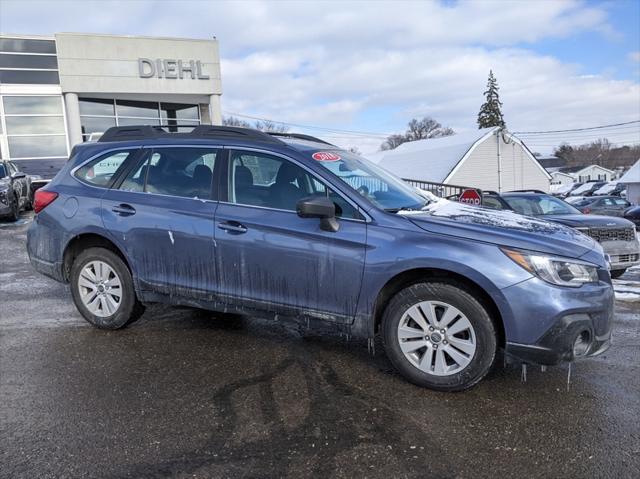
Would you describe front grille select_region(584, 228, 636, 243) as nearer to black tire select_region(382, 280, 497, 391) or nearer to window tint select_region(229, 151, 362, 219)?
black tire select_region(382, 280, 497, 391)

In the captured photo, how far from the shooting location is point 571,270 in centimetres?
346

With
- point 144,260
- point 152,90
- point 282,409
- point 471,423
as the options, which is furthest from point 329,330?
point 152,90

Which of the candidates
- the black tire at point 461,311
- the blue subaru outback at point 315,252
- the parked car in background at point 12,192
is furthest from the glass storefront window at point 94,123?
the black tire at point 461,311

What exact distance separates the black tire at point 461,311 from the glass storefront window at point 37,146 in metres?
21.8

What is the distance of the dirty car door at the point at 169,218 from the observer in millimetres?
4402

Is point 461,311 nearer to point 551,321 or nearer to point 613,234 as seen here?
point 551,321

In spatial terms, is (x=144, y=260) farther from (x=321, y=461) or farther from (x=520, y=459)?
(x=520, y=459)

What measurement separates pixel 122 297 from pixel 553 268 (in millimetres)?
3670

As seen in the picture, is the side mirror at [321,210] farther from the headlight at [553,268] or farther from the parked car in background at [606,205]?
the parked car in background at [606,205]

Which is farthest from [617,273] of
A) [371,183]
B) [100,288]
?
[100,288]

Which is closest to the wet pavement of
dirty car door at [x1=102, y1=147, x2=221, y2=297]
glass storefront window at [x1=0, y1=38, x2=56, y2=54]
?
dirty car door at [x1=102, y1=147, x2=221, y2=297]

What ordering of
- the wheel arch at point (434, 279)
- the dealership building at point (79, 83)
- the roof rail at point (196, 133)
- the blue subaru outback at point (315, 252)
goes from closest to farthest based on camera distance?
1. the blue subaru outback at point (315, 252)
2. the wheel arch at point (434, 279)
3. the roof rail at point (196, 133)
4. the dealership building at point (79, 83)

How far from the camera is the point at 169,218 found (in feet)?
14.8

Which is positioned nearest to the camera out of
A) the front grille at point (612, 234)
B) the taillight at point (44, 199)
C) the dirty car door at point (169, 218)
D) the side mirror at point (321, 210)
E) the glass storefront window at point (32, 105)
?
the side mirror at point (321, 210)
